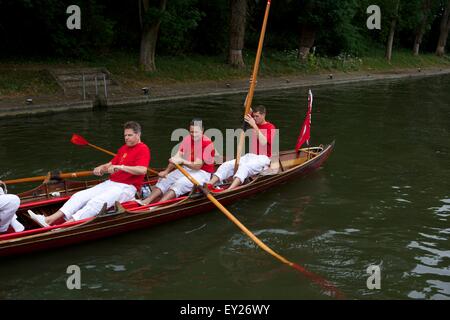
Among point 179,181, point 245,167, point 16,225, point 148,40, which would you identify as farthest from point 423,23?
point 16,225

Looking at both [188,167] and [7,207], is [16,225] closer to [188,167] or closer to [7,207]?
[7,207]

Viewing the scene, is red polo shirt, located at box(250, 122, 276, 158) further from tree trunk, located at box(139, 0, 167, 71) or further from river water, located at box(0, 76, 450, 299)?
tree trunk, located at box(139, 0, 167, 71)

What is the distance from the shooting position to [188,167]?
28.3 ft

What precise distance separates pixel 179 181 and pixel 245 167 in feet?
4.75

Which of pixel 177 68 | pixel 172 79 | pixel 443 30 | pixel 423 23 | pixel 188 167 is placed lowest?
pixel 188 167

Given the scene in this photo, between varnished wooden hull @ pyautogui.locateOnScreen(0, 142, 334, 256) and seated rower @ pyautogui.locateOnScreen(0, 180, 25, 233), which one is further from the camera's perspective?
varnished wooden hull @ pyautogui.locateOnScreen(0, 142, 334, 256)

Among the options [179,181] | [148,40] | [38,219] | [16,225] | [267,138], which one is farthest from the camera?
[148,40]

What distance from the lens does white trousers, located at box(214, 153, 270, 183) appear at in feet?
30.3

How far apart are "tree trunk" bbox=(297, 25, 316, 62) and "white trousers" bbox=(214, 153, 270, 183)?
20.5 m

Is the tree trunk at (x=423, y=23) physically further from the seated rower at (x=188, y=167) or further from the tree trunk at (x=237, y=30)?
the seated rower at (x=188, y=167)

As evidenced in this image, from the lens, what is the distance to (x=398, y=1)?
33375 mm

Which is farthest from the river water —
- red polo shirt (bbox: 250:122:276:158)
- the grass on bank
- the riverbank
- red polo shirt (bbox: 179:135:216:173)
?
the grass on bank
